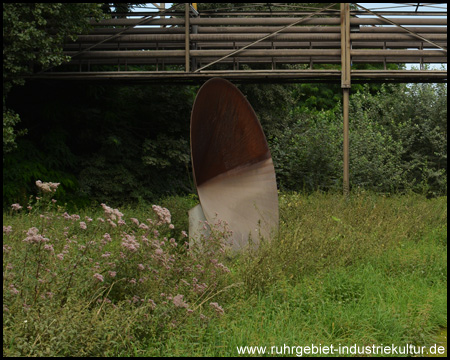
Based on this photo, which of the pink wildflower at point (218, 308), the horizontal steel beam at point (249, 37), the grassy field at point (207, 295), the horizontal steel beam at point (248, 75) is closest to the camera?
the grassy field at point (207, 295)

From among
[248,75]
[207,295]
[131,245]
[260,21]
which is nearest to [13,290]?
[131,245]

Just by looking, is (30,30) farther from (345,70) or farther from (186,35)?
(345,70)

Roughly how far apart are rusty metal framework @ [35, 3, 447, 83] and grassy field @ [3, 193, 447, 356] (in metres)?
5.41

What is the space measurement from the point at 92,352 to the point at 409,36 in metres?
10.1

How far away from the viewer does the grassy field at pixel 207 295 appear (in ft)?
10.8

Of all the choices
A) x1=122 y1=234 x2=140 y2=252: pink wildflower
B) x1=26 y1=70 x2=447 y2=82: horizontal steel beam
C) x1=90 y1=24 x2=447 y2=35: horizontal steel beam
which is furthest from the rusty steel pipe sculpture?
x1=90 y1=24 x2=447 y2=35: horizontal steel beam

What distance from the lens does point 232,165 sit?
729 cm

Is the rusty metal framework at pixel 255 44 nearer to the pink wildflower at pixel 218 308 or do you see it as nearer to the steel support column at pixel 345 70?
the steel support column at pixel 345 70

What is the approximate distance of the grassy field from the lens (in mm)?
3293

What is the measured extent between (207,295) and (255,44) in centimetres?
786

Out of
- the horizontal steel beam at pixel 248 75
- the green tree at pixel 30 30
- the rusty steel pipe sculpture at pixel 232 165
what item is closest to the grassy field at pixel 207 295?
the rusty steel pipe sculpture at pixel 232 165

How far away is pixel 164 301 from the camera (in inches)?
145

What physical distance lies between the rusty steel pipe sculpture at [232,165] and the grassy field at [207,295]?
0.93m

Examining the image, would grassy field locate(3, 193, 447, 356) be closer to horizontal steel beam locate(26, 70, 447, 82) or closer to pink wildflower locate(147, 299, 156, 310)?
pink wildflower locate(147, 299, 156, 310)
